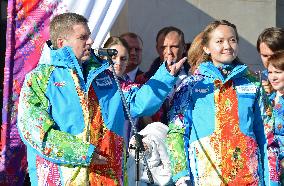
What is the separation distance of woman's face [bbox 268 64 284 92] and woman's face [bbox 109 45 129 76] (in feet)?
3.86

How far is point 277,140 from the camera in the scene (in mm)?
5906

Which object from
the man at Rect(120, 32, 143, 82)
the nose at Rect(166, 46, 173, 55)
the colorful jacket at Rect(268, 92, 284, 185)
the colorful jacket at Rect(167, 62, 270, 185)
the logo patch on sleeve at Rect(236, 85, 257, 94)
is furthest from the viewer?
the man at Rect(120, 32, 143, 82)

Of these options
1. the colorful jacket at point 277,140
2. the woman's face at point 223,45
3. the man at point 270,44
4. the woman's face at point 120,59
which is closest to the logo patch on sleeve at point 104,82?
the woman's face at point 223,45

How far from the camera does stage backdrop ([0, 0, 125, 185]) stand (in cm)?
635

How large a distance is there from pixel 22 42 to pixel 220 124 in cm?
213

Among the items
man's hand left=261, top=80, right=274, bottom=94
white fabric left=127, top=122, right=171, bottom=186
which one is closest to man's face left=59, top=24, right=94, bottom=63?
white fabric left=127, top=122, right=171, bottom=186

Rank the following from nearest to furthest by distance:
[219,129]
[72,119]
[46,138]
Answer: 1. [46,138]
2. [72,119]
3. [219,129]

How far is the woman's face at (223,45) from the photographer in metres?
5.18

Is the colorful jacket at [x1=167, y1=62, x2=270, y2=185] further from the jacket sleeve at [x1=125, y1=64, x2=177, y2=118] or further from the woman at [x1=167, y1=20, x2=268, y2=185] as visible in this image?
the jacket sleeve at [x1=125, y1=64, x2=177, y2=118]

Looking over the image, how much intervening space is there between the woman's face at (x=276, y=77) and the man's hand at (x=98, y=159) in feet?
6.47

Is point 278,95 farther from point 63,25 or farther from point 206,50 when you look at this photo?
point 63,25

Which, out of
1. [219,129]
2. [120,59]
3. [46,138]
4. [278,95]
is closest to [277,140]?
[278,95]

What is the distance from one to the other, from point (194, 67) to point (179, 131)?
557mm

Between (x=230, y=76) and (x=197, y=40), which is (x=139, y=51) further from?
(x=230, y=76)
